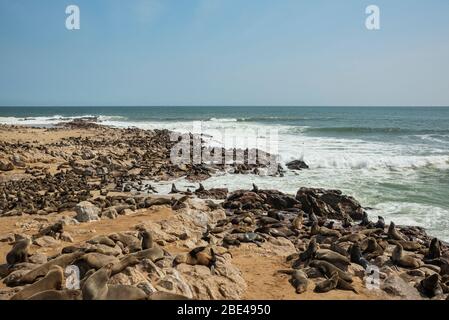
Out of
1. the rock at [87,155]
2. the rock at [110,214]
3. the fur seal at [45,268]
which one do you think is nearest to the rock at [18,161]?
the rock at [87,155]

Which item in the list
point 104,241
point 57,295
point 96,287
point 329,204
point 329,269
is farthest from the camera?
point 329,204

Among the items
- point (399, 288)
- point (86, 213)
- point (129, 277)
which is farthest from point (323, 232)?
point (86, 213)

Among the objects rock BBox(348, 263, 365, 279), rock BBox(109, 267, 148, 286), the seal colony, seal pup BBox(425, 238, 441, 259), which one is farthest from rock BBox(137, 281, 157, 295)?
seal pup BBox(425, 238, 441, 259)

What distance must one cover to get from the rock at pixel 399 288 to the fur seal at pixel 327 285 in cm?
95

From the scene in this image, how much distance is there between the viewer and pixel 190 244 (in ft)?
29.5

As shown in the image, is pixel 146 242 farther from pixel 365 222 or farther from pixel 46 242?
pixel 365 222

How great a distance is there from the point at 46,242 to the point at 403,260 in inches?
304

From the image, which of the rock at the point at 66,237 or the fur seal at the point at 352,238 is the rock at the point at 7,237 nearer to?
the rock at the point at 66,237

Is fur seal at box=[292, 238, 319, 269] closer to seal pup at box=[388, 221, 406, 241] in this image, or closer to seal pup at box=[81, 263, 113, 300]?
seal pup at box=[388, 221, 406, 241]

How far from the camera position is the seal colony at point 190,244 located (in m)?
6.13

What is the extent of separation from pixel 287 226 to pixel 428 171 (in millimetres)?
13111

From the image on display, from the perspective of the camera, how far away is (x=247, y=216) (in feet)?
37.3
